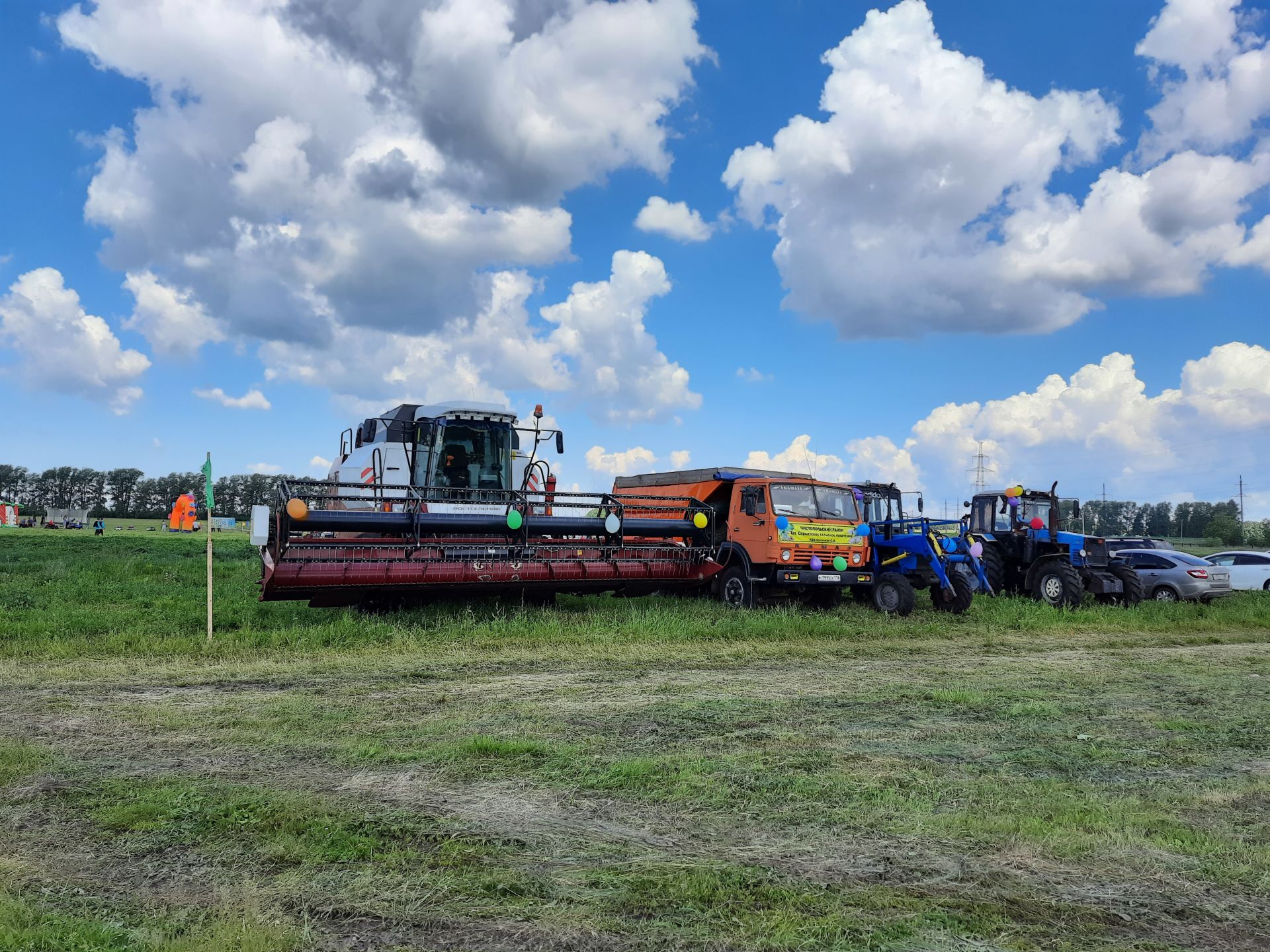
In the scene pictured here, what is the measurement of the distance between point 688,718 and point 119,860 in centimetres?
392

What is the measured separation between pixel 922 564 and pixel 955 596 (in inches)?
31.0

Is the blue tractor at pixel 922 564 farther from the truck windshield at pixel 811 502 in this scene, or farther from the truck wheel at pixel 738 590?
the truck wheel at pixel 738 590

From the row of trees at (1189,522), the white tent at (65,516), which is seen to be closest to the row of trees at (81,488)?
the white tent at (65,516)

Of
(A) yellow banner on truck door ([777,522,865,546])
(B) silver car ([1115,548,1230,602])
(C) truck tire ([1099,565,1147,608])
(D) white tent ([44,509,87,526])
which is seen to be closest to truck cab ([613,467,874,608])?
(A) yellow banner on truck door ([777,522,865,546])

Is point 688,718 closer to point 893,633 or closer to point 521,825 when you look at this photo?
point 521,825

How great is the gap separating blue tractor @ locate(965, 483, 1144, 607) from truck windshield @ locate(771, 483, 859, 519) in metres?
4.56

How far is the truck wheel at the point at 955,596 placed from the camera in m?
14.8

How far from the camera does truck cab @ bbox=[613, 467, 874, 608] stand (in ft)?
47.5

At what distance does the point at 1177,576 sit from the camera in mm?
19594

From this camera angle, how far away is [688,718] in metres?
6.70

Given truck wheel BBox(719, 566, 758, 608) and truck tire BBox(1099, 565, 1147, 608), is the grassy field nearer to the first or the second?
truck wheel BBox(719, 566, 758, 608)

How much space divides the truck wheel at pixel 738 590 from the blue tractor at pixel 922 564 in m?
2.29

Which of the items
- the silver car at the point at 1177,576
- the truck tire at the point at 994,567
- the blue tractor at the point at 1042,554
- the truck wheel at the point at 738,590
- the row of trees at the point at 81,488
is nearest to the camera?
the truck wheel at the point at 738,590

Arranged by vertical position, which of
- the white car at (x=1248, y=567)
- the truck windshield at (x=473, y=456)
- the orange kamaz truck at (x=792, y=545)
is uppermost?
the truck windshield at (x=473, y=456)
